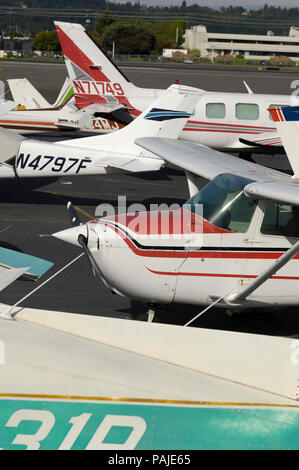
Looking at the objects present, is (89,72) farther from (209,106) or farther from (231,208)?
(231,208)

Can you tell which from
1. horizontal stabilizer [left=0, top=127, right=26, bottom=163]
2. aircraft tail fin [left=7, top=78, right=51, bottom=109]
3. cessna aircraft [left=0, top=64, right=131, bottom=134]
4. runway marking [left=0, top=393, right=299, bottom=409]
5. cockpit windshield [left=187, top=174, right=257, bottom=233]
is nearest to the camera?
runway marking [left=0, top=393, right=299, bottom=409]

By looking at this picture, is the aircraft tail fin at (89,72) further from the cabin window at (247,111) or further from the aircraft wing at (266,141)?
the aircraft wing at (266,141)

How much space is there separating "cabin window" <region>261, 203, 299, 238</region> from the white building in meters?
169

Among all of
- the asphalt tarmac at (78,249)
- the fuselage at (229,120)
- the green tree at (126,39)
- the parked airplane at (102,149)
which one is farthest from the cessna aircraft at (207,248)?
the green tree at (126,39)

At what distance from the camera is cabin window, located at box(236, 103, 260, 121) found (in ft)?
65.1

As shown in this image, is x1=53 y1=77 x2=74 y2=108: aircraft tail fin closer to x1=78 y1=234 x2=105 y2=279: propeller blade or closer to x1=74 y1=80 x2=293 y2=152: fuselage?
x1=74 y1=80 x2=293 y2=152: fuselage

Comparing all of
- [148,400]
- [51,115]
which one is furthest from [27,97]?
[148,400]

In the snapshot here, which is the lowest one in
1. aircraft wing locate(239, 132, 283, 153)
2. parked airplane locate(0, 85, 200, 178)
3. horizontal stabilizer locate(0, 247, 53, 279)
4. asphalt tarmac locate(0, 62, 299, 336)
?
asphalt tarmac locate(0, 62, 299, 336)

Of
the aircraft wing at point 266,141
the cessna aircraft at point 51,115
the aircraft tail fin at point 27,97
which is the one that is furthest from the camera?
the aircraft tail fin at point 27,97

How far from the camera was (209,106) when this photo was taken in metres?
19.9

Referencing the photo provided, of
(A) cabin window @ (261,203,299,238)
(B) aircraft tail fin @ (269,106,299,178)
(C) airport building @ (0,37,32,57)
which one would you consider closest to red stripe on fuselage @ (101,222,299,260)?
(A) cabin window @ (261,203,299,238)

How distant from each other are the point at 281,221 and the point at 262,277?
2.50ft

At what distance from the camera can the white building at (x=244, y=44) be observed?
6850 inches
